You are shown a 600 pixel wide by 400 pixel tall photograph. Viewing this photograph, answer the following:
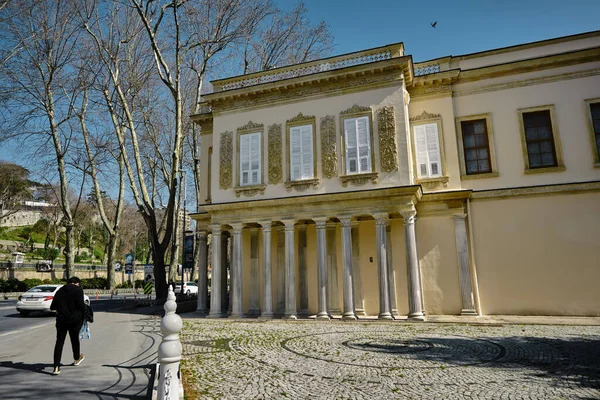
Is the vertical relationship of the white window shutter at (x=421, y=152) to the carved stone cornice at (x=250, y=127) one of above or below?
below

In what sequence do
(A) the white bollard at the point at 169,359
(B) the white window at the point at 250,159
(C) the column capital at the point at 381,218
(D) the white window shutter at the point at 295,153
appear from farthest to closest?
(B) the white window at the point at 250,159 < (D) the white window shutter at the point at 295,153 < (C) the column capital at the point at 381,218 < (A) the white bollard at the point at 169,359

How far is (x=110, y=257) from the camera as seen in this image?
3372 cm

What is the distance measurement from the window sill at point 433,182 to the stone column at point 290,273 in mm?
5840

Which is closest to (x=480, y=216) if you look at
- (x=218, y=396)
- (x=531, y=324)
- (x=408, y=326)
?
(x=531, y=324)

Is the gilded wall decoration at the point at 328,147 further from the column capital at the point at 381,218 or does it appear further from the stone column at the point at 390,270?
the stone column at the point at 390,270

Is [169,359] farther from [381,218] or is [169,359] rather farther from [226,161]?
[226,161]

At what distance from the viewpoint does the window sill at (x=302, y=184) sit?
16438mm

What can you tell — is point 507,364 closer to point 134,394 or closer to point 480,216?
point 134,394

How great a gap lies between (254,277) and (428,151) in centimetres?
973

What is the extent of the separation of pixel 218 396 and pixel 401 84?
14.1 m

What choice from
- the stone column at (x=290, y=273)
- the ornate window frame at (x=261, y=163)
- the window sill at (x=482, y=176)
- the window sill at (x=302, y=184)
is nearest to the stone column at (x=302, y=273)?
the stone column at (x=290, y=273)

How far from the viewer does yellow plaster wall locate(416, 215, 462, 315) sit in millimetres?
15562

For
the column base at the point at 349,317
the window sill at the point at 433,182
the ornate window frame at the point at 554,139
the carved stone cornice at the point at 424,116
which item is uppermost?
the carved stone cornice at the point at 424,116

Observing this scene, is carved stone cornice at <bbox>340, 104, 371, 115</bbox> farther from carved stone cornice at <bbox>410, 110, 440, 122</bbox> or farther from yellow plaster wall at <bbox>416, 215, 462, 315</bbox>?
yellow plaster wall at <bbox>416, 215, 462, 315</bbox>
